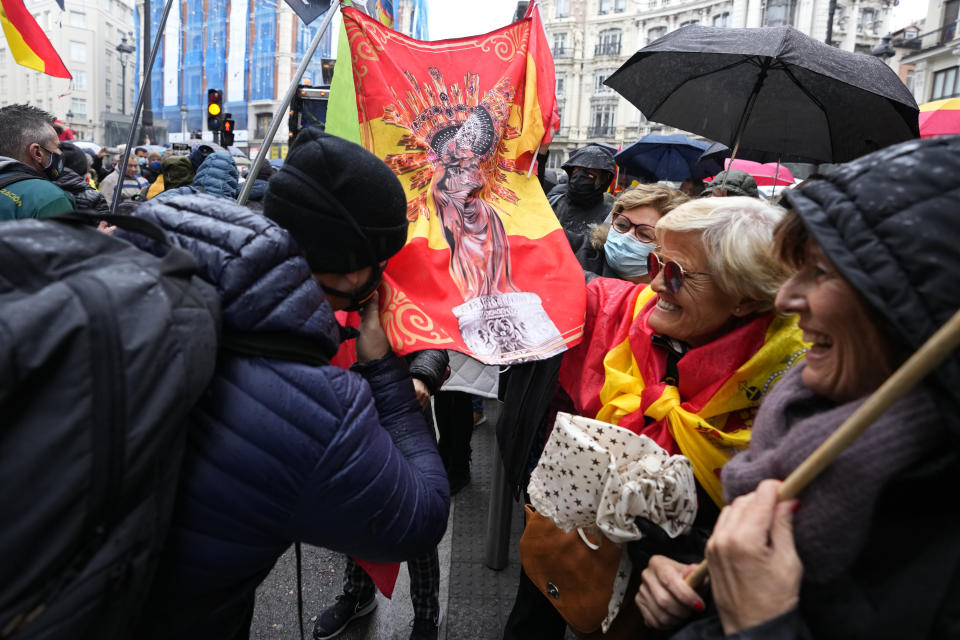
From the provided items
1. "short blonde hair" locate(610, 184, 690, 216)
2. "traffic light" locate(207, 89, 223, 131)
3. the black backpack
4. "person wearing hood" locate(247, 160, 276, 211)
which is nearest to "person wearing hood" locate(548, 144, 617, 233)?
"short blonde hair" locate(610, 184, 690, 216)

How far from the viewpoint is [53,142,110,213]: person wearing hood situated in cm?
A: 409

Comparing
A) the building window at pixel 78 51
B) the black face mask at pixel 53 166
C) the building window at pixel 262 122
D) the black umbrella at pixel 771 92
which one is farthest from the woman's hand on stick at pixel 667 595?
the building window at pixel 78 51

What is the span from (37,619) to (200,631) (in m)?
0.51

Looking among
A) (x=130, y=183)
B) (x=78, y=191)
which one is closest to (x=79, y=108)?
(x=130, y=183)

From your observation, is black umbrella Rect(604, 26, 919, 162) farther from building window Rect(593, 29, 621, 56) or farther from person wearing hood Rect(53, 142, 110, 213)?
building window Rect(593, 29, 621, 56)

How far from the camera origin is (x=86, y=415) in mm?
764

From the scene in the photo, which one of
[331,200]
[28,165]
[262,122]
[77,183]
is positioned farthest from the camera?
[262,122]

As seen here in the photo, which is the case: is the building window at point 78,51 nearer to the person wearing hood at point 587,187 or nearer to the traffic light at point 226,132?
the traffic light at point 226,132

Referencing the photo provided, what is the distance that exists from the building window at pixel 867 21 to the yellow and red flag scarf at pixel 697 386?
4517 cm

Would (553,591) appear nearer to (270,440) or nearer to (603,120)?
(270,440)

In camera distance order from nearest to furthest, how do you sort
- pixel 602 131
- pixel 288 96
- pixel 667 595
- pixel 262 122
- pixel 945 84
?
pixel 667 595 → pixel 288 96 → pixel 945 84 → pixel 262 122 → pixel 602 131

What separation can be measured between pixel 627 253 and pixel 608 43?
46.9 meters

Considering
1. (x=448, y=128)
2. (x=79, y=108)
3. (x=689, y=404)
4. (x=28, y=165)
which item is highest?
(x=79, y=108)

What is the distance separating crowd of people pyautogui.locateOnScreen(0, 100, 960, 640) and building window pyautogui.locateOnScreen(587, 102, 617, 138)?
45.5 m
